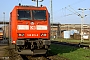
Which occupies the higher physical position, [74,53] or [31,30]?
[31,30]

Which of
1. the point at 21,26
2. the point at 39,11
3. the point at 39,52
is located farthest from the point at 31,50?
the point at 39,11

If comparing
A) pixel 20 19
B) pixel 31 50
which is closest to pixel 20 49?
pixel 31 50

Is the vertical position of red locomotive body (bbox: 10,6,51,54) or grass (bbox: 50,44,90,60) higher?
red locomotive body (bbox: 10,6,51,54)

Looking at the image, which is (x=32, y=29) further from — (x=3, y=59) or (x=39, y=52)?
(x=3, y=59)

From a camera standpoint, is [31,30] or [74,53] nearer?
[31,30]

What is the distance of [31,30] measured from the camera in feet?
55.8

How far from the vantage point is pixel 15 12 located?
56.2 ft

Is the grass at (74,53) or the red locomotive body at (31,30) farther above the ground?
the red locomotive body at (31,30)

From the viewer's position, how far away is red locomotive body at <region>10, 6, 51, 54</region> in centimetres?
1666

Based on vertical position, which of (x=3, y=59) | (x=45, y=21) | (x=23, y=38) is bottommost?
(x=3, y=59)

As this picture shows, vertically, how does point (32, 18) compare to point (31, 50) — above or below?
above

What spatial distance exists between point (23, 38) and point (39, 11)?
241 centimetres

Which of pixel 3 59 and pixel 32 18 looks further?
pixel 32 18

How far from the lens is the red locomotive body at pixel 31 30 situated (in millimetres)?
16656
